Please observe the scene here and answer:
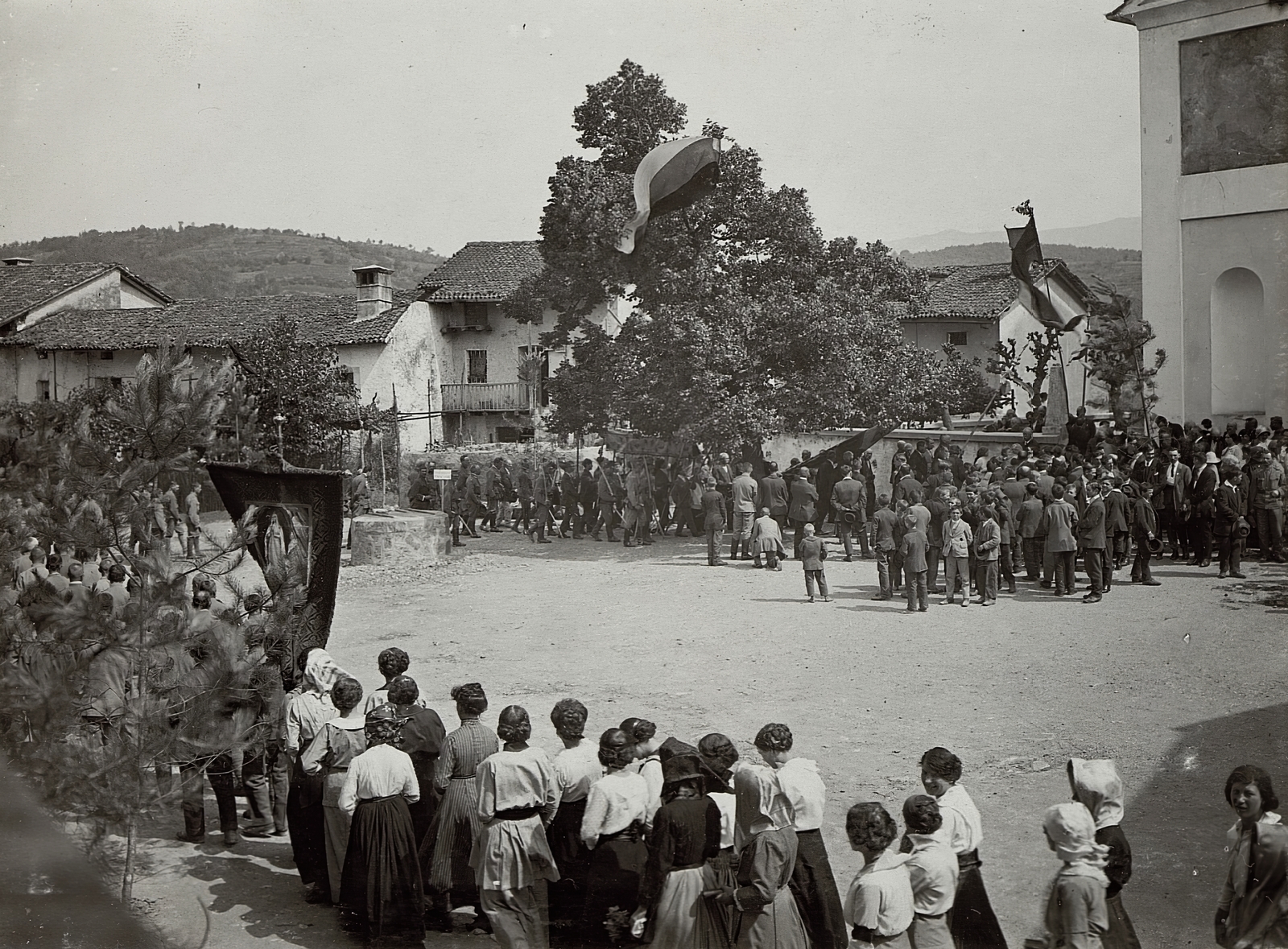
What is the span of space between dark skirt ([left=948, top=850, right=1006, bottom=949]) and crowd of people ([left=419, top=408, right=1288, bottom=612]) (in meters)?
7.42

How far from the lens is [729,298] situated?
51.9 feet

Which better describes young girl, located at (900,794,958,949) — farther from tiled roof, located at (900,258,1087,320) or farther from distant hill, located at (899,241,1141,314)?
tiled roof, located at (900,258,1087,320)

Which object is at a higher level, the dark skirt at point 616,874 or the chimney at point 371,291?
the chimney at point 371,291

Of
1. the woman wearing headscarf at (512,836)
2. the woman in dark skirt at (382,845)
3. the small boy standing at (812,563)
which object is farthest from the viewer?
the small boy standing at (812,563)

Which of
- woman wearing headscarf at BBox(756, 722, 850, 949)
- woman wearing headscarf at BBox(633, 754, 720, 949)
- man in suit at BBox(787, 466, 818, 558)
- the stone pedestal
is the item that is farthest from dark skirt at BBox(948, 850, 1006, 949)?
the stone pedestal

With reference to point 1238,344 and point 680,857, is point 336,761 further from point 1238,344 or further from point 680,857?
point 1238,344

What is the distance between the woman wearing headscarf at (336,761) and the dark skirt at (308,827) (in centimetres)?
10

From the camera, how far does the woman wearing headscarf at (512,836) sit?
210 inches

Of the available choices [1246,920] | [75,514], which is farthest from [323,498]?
[1246,920]

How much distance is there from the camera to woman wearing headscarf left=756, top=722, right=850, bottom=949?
16.1 ft

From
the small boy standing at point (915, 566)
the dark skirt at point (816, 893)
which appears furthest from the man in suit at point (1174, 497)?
the dark skirt at point (816, 893)

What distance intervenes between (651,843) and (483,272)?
744 inches

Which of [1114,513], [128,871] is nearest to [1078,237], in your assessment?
[1114,513]

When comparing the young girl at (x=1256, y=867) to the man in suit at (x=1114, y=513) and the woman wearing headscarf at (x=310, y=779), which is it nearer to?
the woman wearing headscarf at (x=310, y=779)
